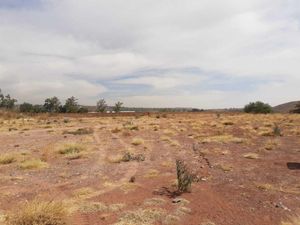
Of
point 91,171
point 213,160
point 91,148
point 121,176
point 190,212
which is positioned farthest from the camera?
point 91,148

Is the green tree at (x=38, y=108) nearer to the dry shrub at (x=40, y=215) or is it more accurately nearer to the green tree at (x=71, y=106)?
the green tree at (x=71, y=106)

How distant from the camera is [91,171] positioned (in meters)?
14.9

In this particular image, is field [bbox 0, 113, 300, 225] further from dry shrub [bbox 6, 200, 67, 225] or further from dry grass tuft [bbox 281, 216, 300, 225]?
dry shrub [bbox 6, 200, 67, 225]

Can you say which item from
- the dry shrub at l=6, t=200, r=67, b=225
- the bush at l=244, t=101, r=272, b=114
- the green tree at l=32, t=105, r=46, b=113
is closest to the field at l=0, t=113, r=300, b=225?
the dry shrub at l=6, t=200, r=67, b=225

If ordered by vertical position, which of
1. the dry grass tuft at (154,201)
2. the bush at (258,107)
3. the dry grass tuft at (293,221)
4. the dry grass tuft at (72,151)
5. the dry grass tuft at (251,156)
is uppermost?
the bush at (258,107)

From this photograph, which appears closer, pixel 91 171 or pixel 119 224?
pixel 119 224

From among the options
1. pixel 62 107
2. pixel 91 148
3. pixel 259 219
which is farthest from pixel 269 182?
pixel 62 107

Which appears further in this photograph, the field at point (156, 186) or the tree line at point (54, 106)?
the tree line at point (54, 106)

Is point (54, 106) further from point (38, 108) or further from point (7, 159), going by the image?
point (7, 159)

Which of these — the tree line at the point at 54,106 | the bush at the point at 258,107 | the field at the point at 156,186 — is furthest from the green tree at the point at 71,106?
the field at the point at 156,186

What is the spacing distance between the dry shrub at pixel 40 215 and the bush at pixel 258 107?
280ft

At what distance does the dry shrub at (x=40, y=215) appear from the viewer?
7.77 m

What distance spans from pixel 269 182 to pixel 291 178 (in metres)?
1.15

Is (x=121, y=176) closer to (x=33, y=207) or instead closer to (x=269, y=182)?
(x=269, y=182)
